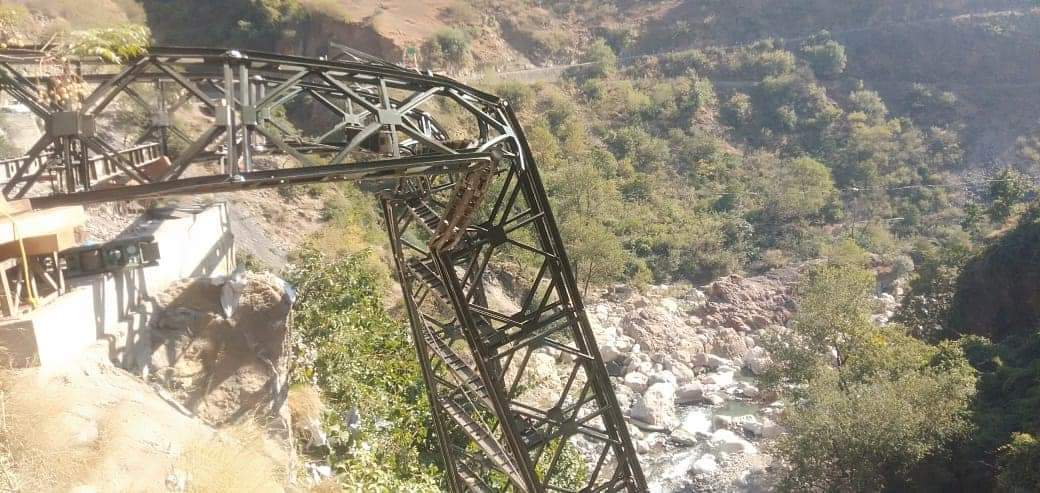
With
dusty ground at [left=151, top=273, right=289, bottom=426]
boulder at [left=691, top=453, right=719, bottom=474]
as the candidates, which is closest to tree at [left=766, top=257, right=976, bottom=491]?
boulder at [left=691, top=453, right=719, bottom=474]

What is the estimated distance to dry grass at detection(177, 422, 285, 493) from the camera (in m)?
4.55

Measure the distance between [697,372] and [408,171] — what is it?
17.8 meters

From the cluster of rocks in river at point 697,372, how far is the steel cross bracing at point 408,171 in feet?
27.7

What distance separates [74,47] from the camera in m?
3.56

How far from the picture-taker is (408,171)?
3.93 metres

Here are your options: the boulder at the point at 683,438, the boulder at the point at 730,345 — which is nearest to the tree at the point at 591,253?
the boulder at the point at 730,345

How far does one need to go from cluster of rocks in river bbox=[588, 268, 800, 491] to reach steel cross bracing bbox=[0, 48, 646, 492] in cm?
844

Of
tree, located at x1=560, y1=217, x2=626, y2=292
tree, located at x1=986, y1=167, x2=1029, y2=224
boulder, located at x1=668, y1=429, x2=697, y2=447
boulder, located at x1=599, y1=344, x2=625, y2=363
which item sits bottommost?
boulder, located at x1=668, y1=429, x2=697, y2=447

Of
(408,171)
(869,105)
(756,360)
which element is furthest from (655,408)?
(869,105)

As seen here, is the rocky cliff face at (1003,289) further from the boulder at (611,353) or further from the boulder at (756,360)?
→ the boulder at (611,353)

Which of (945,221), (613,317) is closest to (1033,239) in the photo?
(613,317)

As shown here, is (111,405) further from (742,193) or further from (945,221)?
(945,221)

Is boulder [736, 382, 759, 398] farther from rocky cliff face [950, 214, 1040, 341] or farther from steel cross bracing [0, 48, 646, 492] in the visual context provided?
steel cross bracing [0, 48, 646, 492]

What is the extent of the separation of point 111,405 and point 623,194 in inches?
1124
